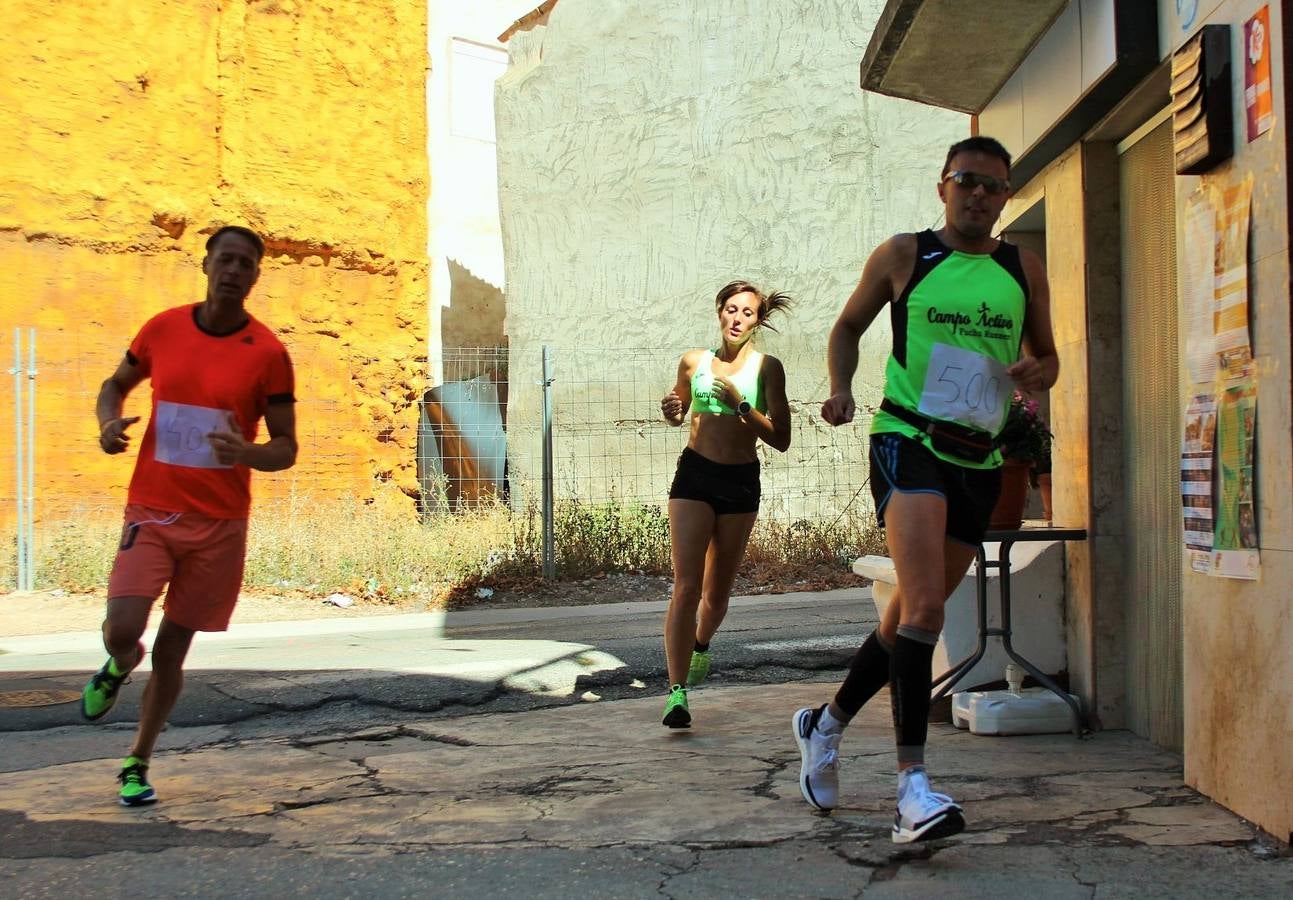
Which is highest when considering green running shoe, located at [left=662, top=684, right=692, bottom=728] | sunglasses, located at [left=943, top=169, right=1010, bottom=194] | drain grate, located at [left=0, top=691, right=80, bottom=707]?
sunglasses, located at [left=943, top=169, right=1010, bottom=194]

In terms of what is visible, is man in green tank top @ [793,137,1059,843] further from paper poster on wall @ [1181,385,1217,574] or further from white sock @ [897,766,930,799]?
paper poster on wall @ [1181,385,1217,574]

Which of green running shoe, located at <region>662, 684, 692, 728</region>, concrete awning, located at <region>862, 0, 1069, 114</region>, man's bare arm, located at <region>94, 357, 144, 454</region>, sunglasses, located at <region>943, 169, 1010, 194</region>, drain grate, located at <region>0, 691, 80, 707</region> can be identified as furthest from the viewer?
drain grate, located at <region>0, 691, 80, 707</region>

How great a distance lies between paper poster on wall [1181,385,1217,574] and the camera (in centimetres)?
396

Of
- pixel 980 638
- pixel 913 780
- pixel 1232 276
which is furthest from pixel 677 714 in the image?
pixel 1232 276

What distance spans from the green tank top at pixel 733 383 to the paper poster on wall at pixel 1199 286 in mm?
1978

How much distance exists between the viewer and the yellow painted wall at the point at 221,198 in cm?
1404

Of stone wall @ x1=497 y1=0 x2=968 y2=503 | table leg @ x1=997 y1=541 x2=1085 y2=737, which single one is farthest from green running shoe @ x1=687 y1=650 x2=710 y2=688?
stone wall @ x1=497 y1=0 x2=968 y2=503

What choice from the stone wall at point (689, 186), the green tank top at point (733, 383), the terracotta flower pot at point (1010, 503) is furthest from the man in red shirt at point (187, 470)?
the stone wall at point (689, 186)

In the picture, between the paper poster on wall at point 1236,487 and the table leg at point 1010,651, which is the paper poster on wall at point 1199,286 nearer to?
the paper poster on wall at point 1236,487

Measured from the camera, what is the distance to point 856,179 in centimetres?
1600

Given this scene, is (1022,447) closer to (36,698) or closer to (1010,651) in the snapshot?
(1010,651)

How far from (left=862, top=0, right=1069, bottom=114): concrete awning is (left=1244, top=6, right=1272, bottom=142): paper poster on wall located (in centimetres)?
179

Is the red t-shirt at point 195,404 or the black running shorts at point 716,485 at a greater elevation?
the red t-shirt at point 195,404

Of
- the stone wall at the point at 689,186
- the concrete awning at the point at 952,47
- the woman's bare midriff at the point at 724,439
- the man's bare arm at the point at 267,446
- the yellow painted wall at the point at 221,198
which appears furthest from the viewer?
the stone wall at the point at 689,186
